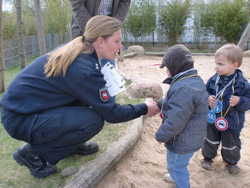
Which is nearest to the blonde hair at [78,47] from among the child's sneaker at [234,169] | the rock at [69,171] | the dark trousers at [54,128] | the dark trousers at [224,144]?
the dark trousers at [54,128]

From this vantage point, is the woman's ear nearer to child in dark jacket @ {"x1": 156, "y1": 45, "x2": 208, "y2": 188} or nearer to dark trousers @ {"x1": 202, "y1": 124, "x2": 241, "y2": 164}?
child in dark jacket @ {"x1": 156, "y1": 45, "x2": 208, "y2": 188}

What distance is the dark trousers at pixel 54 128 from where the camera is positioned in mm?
1907

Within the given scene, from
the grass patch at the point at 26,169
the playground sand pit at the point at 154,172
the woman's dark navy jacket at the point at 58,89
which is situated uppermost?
the woman's dark navy jacket at the point at 58,89

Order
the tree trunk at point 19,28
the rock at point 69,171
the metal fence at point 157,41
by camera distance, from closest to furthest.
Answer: the rock at point 69,171, the tree trunk at point 19,28, the metal fence at point 157,41

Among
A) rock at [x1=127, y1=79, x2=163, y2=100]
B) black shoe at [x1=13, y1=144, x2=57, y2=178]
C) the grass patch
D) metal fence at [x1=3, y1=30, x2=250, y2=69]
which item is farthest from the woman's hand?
metal fence at [x1=3, y1=30, x2=250, y2=69]

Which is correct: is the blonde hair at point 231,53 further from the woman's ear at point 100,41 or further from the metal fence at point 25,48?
the metal fence at point 25,48

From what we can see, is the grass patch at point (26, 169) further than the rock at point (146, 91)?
No

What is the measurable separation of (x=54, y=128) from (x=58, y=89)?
296 mm

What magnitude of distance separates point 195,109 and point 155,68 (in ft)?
20.6

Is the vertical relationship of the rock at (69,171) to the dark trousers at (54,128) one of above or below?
below

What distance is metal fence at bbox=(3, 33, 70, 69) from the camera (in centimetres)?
824

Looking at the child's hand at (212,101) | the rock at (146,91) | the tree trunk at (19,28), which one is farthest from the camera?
the tree trunk at (19,28)

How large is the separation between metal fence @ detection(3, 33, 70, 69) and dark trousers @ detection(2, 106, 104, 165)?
6.83 metres

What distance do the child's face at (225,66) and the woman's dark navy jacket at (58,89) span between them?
1.01 m
